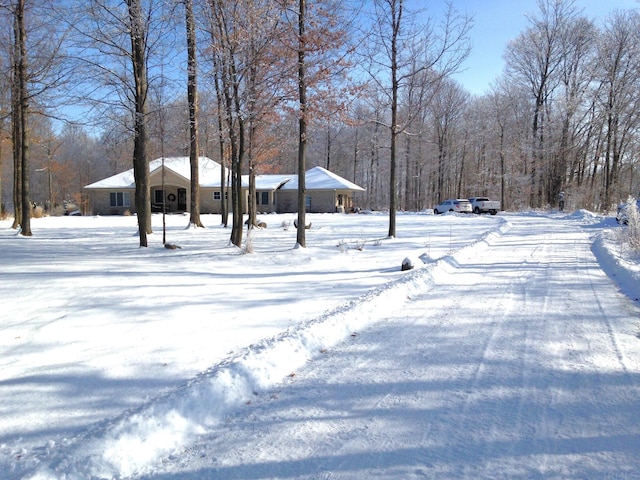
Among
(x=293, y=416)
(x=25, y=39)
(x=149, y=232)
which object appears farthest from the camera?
(x=149, y=232)

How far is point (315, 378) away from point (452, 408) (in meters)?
1.19

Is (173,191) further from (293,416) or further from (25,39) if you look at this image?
(293,416)

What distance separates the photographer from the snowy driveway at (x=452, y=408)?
8.30 feet

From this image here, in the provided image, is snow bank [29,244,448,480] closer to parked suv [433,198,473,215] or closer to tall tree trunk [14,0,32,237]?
tall tree trunk [14,0,32,237]

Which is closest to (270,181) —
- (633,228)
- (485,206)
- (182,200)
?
(182,200)

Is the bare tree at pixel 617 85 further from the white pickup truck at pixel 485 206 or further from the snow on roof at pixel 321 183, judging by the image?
the snow on roof at pixel 321 183

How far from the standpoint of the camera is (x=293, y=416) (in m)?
3.10

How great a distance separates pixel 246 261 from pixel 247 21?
6110mm

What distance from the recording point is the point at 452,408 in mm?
3182

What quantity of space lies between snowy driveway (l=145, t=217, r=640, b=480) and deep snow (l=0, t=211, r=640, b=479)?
14mm

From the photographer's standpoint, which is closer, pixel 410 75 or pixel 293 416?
pixel 293 416

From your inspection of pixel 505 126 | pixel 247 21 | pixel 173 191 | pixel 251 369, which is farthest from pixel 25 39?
pixel 505 126

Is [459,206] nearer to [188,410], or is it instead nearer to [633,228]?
[633,228]

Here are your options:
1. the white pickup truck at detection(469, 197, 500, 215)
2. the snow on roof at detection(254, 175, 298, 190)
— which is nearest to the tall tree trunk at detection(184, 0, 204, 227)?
the snow on roof at detection(254, 175, 298, 190)
